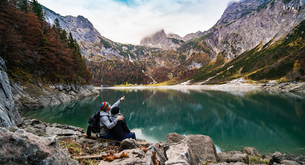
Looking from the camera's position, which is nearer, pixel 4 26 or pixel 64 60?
pixel 4 26

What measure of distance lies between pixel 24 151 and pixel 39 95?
116 ft

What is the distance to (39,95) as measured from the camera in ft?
94.4

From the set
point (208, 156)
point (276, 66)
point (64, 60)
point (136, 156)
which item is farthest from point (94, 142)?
point (276, 66)

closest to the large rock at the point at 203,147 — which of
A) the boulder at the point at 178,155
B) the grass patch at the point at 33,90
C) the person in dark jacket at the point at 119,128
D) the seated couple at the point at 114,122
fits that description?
the boulder at the point at 178,155

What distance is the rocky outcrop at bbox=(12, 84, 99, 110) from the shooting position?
23820mm

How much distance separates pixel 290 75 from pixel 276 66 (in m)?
25.6

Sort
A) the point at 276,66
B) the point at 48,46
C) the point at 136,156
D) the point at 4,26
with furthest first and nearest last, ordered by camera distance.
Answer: the point at 276,66 → the point at 48,46 → the point at 4,26 → the point at 136,156

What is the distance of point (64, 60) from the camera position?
138 ft

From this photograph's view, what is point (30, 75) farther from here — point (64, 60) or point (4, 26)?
point (64, 60)

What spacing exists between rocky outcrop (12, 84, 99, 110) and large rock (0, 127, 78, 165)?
29.4 metres

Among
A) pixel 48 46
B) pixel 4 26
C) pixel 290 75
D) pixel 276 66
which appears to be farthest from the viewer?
pixel 276 66

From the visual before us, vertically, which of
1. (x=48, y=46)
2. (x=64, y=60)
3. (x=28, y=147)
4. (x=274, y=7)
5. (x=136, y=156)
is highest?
(x=274, y=7)

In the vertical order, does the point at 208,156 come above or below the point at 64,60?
below

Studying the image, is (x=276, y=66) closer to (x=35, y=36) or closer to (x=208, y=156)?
(x=208, y=156)
